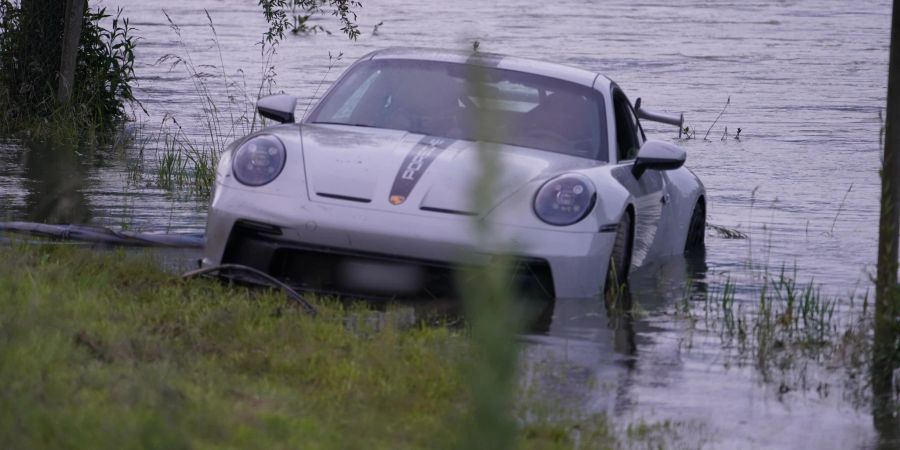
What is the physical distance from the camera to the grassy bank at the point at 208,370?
3.95 metres

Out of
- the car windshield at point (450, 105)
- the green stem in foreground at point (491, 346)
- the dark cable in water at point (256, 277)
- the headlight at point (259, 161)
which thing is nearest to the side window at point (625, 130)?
the car windshield at point (450, 105)

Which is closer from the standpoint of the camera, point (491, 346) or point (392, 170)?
point (491, 346)

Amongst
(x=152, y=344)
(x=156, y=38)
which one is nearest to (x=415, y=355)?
(x=152, y=344)

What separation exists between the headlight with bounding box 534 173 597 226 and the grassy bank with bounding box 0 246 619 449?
89 cm

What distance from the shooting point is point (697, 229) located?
957 centimetres

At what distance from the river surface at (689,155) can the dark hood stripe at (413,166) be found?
896 mm

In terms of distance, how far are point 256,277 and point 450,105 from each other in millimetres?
1761

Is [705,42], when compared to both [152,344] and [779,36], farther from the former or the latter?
[152,344]

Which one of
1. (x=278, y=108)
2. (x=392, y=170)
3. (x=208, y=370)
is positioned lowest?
(x=208, y=370)

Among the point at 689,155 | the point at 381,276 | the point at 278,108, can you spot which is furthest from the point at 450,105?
the point at 689,155

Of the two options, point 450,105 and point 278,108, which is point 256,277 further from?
point 450,105

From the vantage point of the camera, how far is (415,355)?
543 cm

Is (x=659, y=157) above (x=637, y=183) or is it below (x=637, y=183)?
above

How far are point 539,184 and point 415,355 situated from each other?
5.33ft
